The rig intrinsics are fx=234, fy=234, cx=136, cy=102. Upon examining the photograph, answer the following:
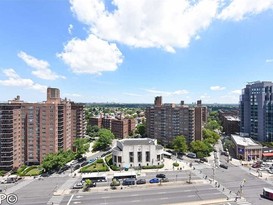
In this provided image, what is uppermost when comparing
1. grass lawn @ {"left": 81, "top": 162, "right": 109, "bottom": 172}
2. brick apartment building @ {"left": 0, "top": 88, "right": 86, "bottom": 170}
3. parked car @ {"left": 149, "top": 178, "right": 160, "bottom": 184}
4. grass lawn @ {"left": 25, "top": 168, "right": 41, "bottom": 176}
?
brick apartment building @ {"left": 0, "top": 88, "right": 86, "bottom": 170}

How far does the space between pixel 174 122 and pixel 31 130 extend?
81029 mm

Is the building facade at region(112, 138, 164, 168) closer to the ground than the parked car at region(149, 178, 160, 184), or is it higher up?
higher up

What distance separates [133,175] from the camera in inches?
3499

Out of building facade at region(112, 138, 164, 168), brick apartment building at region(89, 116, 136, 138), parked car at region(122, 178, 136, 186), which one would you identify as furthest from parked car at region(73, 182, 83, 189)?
brick apartment building at region(89, 116, 136, 138)

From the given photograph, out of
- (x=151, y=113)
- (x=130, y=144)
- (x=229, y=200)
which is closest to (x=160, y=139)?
(x=151, y=113)

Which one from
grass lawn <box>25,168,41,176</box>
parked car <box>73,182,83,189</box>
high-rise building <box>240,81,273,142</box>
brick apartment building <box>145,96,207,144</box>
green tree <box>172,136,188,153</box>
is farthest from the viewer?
brick apartment building <box>145,96,207,144</box>

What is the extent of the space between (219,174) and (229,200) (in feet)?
90.2

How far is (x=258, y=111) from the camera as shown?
141m

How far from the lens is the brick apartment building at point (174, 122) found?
13988cm

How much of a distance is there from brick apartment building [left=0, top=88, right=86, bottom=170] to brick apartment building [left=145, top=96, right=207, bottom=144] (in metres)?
61.5

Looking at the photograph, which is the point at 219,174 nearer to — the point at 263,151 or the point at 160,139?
the point at 263,151

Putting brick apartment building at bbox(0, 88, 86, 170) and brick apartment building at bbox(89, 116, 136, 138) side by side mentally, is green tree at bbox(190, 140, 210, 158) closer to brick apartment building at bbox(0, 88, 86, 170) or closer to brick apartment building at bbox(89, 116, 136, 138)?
brick apartment building at bbox(0, 88, 86, 170)

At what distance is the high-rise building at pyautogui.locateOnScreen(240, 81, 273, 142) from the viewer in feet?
446

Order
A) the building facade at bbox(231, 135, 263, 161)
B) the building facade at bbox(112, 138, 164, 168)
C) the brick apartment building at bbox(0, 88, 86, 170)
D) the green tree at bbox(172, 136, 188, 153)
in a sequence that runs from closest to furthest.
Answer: the brick apartment building at bbox(0, 88, 86, 170), the building facade at bbox(112, 138, 164, 168), the building facade at bbox(231, 135, 263, 161), the green tree at bbox(172, 136, 188, 153)
